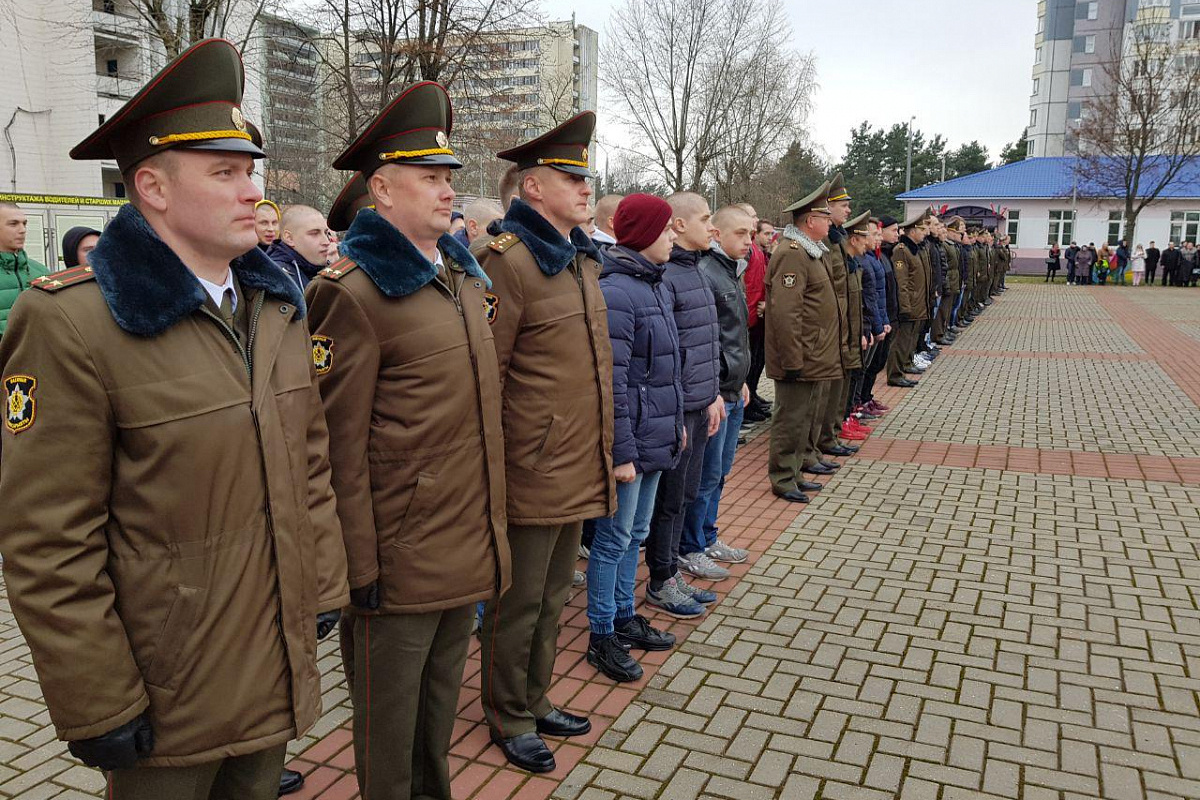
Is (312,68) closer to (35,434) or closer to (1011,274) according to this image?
(35,434)

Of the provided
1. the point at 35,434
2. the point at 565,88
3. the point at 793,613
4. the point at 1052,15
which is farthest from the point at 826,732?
the point at 1052,15

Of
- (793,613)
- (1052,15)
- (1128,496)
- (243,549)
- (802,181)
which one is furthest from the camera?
(1052,15)

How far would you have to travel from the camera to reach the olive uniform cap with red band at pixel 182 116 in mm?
1951

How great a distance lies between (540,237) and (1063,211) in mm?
52453

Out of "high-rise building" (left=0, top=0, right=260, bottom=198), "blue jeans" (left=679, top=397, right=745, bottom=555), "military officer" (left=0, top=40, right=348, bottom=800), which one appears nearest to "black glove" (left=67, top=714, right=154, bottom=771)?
"military officer" (left=0, top=40, right=348, bottom=800)

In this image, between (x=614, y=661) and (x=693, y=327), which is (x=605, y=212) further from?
(x=614, y=661)

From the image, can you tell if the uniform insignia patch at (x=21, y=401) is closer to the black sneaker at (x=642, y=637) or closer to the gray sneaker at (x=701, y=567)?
the black sneaker at (x=642, y=637)

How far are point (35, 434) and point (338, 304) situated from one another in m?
0.96

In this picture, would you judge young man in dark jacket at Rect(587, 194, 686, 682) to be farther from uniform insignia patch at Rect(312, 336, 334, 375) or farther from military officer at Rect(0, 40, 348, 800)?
military officer at Rect(0, 40, 348, 800)

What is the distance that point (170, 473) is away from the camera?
1.93 meters

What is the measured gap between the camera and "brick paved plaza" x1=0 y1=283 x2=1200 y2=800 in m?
3.45

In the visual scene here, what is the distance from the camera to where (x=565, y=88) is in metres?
32.7

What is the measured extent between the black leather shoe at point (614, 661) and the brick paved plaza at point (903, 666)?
60 mm

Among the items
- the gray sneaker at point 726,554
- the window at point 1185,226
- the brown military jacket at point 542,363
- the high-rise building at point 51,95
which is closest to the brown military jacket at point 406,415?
the brown military jacket at point 542,363
